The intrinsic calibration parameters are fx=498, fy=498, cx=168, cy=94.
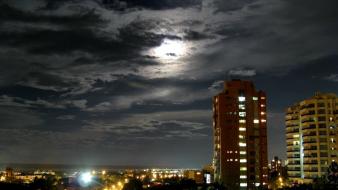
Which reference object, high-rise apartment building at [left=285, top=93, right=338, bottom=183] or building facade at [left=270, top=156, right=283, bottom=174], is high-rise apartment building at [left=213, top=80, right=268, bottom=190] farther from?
building facade at [left=270, top=156, right=283, bottom=174]

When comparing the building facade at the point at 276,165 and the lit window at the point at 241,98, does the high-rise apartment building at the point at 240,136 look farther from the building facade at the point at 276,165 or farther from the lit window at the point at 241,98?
the building facade at the point at 276,165

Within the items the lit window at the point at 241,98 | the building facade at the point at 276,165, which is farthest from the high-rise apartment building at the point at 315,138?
the building facade at the point at 276,165

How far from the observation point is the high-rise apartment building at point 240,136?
117 m

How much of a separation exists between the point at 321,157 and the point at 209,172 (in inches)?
1173

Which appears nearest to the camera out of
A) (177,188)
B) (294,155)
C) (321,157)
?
(177,188)

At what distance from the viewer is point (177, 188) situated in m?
88.0

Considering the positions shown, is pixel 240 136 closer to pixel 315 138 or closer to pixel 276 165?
pixel 315 138

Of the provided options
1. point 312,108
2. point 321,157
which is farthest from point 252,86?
point 321,157

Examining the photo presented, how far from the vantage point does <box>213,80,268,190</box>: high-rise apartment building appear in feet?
384

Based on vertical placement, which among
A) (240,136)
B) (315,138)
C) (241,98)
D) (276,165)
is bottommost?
(276,165)

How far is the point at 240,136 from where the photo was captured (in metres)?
119

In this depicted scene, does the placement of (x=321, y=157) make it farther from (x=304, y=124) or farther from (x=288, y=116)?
(x=288, y=116)

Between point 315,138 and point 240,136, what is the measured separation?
17977 mm

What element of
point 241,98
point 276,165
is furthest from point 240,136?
point 276,165
